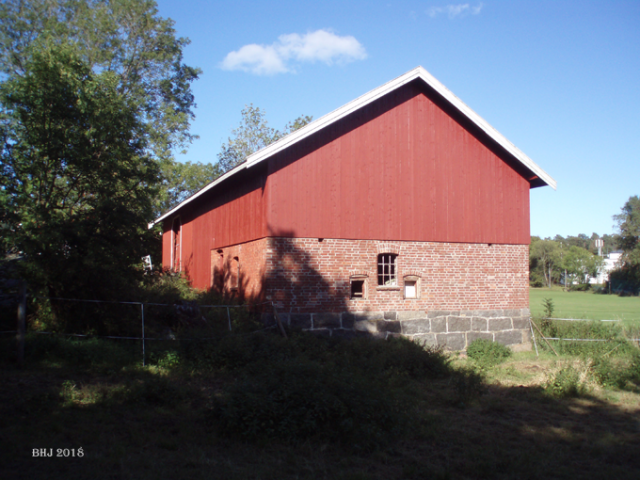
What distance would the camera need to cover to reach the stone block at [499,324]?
52.7 feet

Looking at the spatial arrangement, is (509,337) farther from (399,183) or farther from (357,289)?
(399,183)

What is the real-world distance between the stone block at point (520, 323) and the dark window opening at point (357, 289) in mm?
5336

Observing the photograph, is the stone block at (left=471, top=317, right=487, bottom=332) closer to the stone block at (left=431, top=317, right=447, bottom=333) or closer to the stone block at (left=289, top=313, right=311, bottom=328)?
the stone block at (left=431, top=317, right=447, bottom=333)

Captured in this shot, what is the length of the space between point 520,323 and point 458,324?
7.81ft

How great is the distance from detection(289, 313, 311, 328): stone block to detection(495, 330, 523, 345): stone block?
20.9ft

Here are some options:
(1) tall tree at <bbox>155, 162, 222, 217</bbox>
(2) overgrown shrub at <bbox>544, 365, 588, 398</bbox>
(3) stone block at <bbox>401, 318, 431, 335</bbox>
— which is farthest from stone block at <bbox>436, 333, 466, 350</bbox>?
(1) tall tree at <bbox>155, 162, 222, 217</bbox>

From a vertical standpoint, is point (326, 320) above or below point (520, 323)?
above

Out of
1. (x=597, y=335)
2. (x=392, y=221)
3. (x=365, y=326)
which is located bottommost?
(x=597, y=335)

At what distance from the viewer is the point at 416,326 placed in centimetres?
1503

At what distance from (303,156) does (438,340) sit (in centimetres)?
675

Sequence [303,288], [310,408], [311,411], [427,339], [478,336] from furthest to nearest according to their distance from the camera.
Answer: [478,336] → [427,339] → [303,288] → [310,408] → [311,411]

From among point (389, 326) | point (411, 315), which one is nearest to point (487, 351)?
point (411, 315)

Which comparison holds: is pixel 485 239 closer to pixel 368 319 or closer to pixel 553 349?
pixel 553 349

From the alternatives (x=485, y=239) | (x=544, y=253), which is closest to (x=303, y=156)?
(x=485, y=239)
